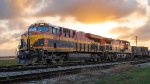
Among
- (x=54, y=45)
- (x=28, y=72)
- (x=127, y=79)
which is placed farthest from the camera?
(x=54, y=45)

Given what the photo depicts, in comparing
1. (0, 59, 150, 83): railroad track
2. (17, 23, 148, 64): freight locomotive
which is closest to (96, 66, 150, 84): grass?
(0, 59, 150, 83): railroad track

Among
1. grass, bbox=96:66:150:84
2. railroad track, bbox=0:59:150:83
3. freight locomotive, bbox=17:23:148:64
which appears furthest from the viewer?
freight locomotive, bbox=17:23:148:64

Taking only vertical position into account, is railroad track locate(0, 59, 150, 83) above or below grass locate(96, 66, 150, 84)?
above

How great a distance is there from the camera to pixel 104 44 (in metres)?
51.8

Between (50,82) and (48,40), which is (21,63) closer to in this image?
(48,40)

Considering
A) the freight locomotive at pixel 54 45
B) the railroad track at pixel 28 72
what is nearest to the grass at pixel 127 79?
the railroad track at pixel 28 72

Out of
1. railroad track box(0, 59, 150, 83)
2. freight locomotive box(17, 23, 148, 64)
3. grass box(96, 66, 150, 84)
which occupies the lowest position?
grass box(96, 66, 150, 84)

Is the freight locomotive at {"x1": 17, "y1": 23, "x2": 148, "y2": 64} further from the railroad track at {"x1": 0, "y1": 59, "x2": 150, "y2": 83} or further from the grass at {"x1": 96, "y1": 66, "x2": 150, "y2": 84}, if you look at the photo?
the grass at {"x1": 96, "y1": 66, "x2": 150, "y2": 84}

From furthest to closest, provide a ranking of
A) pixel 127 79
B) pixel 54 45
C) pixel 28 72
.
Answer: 1. pixel 54 45
2. pixel 28 72
3. pixel 127 79

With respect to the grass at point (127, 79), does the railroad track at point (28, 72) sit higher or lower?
higher

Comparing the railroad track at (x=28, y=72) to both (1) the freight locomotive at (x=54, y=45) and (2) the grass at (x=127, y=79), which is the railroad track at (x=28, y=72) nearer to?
(2) the grass at (x=127, y=79)

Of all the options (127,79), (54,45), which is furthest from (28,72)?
(54,45)

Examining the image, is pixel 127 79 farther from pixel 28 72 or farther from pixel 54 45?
pixel 54 45

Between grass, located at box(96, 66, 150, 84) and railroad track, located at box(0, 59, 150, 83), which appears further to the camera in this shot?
railroad track, located at box(0, 59, 150, 83)
